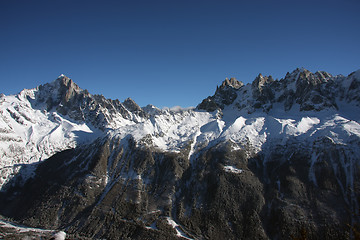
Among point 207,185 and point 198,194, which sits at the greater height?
point 207,185

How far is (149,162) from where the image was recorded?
169875 millimetres

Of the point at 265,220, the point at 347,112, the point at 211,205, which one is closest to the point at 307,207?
the point at 265,220

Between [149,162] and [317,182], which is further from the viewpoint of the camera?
[149,162]

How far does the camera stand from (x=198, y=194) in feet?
462

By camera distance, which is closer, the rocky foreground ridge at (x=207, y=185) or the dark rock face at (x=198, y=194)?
the dark rock face at (x=198, y=194)

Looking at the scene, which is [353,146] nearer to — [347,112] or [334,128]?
[334,128]

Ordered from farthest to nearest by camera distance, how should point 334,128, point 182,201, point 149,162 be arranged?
point 149,162
point 334,128
point 182,201

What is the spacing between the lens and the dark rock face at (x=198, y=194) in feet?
381

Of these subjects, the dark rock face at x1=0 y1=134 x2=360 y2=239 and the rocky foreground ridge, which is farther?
the rocky foreground ridge

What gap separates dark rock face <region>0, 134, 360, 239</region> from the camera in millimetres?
116250

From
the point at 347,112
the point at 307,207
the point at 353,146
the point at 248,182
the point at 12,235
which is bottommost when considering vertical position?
the point at 12,235

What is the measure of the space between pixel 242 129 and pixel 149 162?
83094 millimetres

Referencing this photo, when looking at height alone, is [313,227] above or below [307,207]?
below

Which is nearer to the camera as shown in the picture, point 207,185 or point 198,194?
point 198,194
